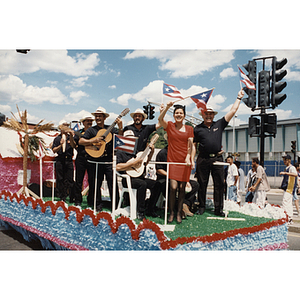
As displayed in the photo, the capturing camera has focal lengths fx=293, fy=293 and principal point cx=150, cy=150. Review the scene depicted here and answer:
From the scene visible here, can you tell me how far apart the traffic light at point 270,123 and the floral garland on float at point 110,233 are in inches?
97.5

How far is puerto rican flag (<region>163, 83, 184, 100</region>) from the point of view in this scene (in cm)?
459

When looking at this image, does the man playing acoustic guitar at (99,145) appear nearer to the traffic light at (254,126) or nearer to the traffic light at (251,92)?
the traffic light at (251,92)

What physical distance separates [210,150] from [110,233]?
2606 mm

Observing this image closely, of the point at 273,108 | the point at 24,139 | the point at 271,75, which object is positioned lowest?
the point at 24,139

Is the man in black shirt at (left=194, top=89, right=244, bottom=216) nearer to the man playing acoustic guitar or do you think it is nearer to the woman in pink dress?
the woman in pink dress

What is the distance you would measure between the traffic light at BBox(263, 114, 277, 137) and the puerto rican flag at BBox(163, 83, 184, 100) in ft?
11.5

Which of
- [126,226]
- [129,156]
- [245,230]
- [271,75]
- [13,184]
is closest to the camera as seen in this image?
[126,226]

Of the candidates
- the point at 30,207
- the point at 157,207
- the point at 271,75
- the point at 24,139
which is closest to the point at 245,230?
the point at 157,207

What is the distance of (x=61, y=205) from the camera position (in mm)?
4484

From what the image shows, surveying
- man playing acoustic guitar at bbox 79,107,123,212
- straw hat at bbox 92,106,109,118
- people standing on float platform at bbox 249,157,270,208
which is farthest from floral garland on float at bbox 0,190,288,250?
people standing on float platform at bbox 249,157,270,208

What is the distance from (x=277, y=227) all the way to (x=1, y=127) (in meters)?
6.66

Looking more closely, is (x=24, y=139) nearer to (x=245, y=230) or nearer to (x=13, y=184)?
(x=13, y=184)

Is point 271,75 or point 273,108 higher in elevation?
point 271,75

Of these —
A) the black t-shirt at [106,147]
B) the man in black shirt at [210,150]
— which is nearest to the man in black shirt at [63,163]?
the black t-shirt at [106,147]
